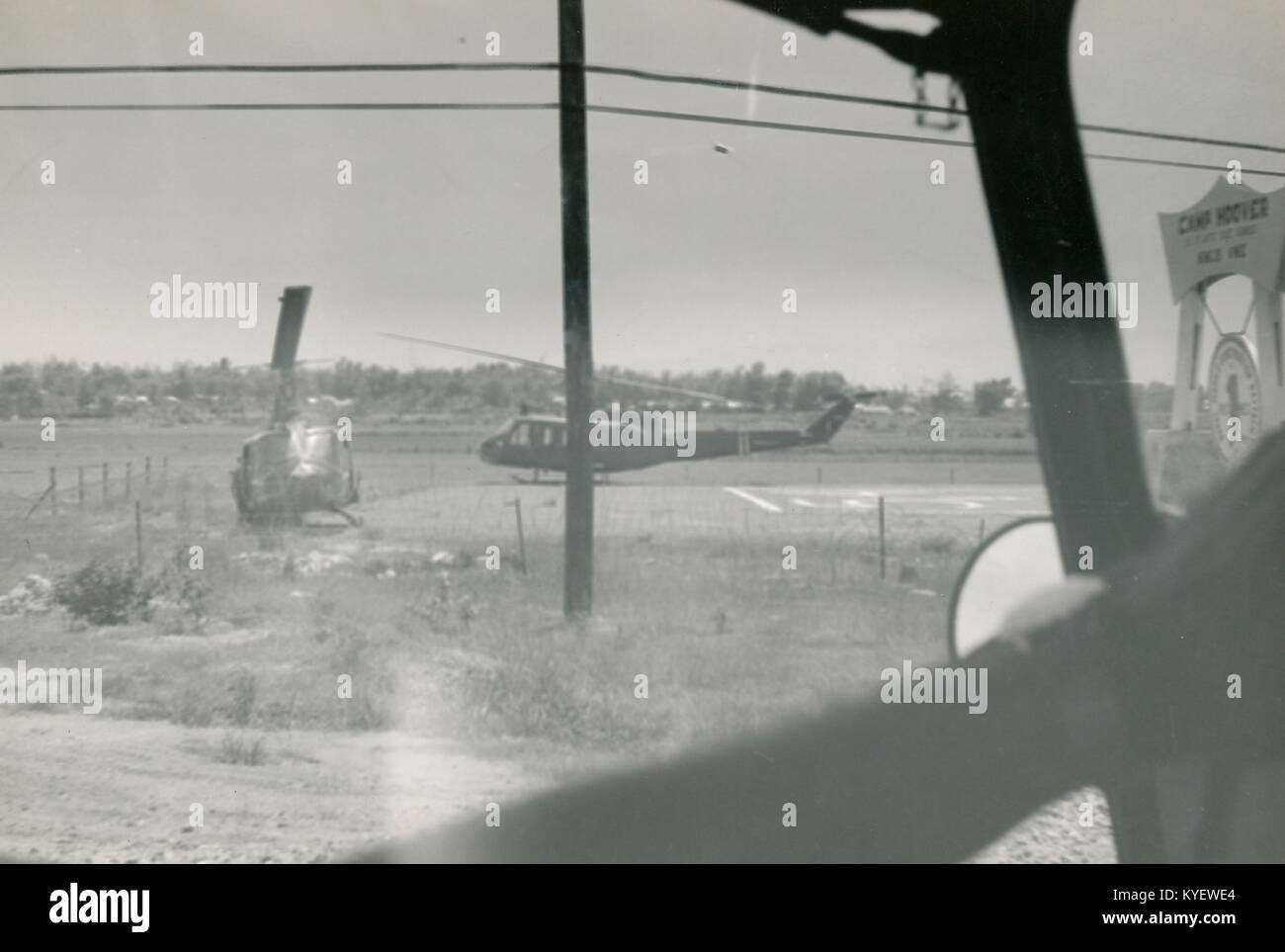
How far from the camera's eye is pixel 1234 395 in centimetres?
212

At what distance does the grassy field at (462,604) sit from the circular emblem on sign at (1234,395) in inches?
19.3

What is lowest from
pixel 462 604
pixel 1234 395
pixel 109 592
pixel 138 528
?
pixel 462 604

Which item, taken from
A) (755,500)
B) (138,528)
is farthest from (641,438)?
(138,528)

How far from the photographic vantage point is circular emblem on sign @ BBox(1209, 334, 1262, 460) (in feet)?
6.79

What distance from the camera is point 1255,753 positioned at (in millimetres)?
2053

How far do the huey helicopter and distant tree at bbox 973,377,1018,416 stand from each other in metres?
0.39

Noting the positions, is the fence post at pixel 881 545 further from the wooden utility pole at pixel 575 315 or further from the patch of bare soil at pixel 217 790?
the patch of bare soil at pixel 217 790

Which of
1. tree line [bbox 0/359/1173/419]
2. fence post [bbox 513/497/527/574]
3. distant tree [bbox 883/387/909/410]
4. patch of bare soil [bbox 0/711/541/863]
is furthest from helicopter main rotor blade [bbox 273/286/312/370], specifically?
fence post [bbox 513/497/527/574]

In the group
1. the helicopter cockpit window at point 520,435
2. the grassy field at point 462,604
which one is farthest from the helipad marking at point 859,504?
the helicopter cockpit window at point 520,435

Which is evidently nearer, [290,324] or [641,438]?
[290,324]

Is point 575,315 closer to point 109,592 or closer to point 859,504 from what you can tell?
point 859,504

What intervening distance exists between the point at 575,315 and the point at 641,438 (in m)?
0.60
